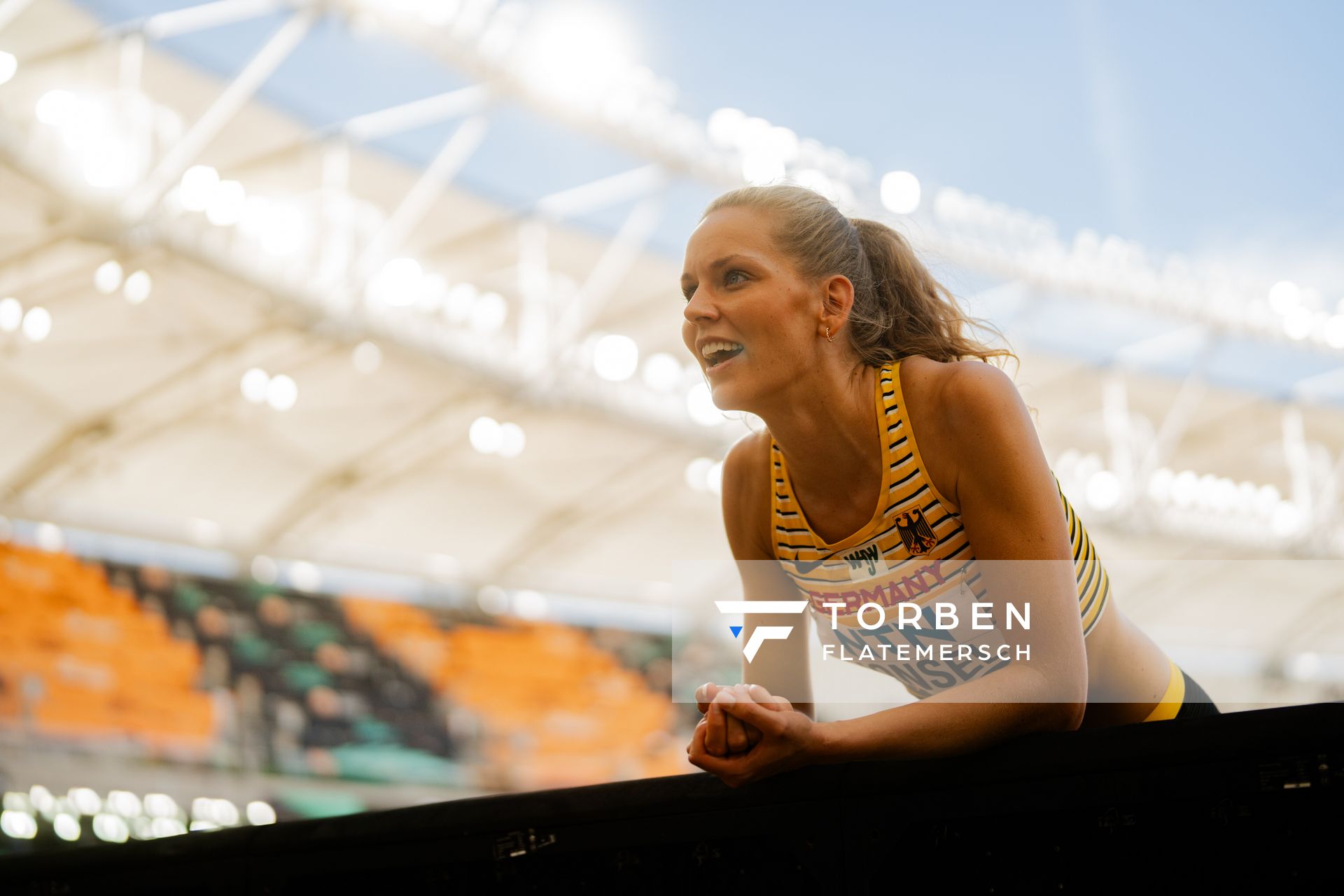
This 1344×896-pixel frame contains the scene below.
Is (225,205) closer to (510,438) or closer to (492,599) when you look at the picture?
(510,438)

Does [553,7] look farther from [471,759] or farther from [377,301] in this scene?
[471,759]

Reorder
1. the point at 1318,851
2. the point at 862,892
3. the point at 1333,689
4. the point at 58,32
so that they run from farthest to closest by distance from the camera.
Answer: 1. the point at 1333,689
2. the point at 58,32
3. the point at 862,892
4. the point at 1318,851

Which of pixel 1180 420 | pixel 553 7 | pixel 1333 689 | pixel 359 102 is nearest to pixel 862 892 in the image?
pixel 553 7

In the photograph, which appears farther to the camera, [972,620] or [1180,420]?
[1180,420]

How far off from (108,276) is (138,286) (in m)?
0.26

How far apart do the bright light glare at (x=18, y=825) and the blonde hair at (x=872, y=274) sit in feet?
19.2

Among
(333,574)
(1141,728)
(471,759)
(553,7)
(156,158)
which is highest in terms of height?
(553,7)

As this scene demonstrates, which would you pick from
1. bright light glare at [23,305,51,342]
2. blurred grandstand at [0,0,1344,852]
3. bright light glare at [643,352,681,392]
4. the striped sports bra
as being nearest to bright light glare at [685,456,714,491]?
blurred grandstand at [0,0,1344,852]

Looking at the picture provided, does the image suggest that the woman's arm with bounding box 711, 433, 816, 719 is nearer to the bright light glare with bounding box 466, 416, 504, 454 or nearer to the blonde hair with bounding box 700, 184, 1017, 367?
the blonde hair with bounding box 700, 184, 1017, 367

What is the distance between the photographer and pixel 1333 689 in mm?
19797

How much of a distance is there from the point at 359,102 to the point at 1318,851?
33.1 feet

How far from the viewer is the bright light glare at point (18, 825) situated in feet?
19.4

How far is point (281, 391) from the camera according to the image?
10234 millimetres

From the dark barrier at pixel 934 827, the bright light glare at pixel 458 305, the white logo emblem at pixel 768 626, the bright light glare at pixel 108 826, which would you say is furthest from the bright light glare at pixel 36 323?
the white logo emblem at pixel 768 626
